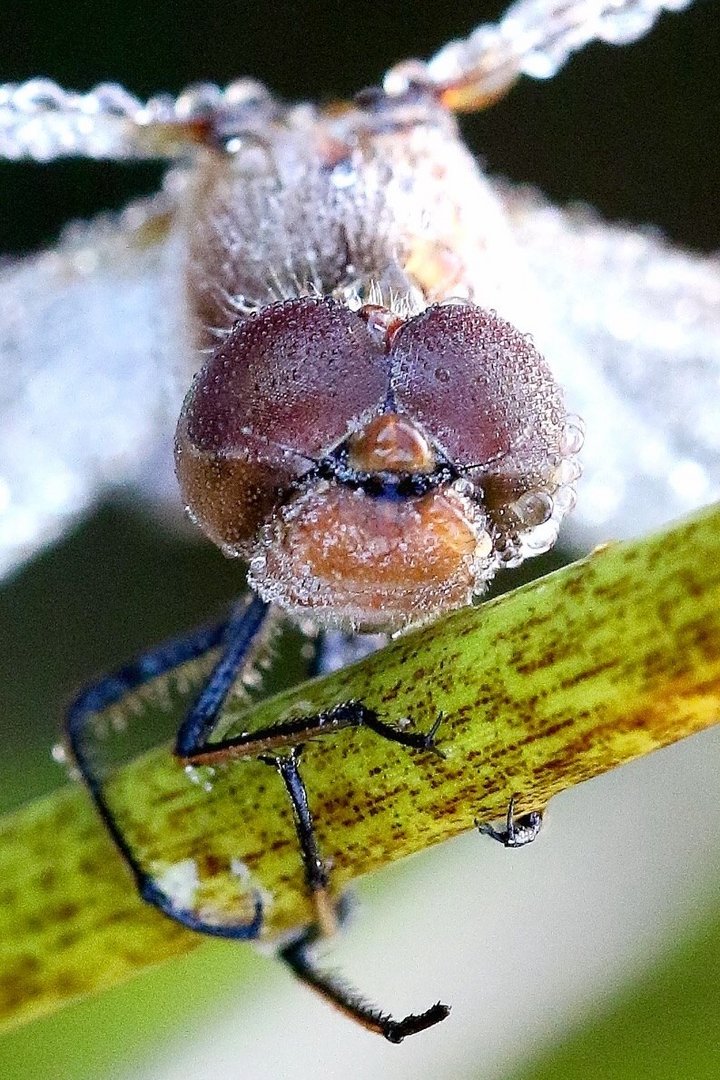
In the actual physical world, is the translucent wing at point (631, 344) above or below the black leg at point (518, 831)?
above

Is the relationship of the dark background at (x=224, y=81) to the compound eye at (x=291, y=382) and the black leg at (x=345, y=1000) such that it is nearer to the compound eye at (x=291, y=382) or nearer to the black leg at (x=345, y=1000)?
the black leg at (x=345, y=1000)

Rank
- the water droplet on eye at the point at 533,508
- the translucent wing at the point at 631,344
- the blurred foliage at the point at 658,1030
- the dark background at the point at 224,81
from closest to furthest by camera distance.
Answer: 1. the water droplet on eye at the point at 533,508
2. the blurred foliage at the point at 658,1030
3. the translucent wing at the point at 631,344
4. the dark background at the point at 224,81

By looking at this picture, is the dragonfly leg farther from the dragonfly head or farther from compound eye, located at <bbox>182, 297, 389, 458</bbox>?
compound eye, located at <bbox>182, 297, 389, 458</bbox>

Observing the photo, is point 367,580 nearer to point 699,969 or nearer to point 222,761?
point 222,761

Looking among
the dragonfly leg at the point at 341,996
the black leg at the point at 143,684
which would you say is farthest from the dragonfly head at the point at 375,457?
the dragonfly leg at the point at 341,996

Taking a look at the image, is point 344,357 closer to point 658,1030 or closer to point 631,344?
point 658,1030

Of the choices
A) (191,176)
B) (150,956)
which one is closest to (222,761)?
(150,956)

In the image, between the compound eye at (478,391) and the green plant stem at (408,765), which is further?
the compound eye at (478,391)
